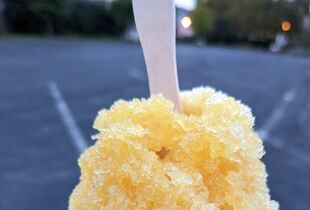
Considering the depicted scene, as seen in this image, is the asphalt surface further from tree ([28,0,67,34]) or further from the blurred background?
tree ([28,0,67,34])

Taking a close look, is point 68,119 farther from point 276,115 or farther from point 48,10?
point 48,10

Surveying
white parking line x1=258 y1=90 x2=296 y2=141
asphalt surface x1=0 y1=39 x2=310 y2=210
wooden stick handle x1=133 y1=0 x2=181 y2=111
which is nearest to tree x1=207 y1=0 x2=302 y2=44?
asphalt surface x1=0 y1=39 x2=310 y2=210

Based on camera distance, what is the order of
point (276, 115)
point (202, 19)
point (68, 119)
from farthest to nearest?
point (202, 19) < point (276, 115) < point (68, 119)

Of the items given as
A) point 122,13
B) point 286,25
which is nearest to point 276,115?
point 286,25

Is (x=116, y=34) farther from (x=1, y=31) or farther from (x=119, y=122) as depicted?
(x=119, y=122)

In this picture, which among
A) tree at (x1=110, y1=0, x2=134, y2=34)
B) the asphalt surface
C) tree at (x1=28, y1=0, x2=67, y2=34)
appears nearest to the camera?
the asphalt surface

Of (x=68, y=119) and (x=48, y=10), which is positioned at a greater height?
(x=48, y=10)
